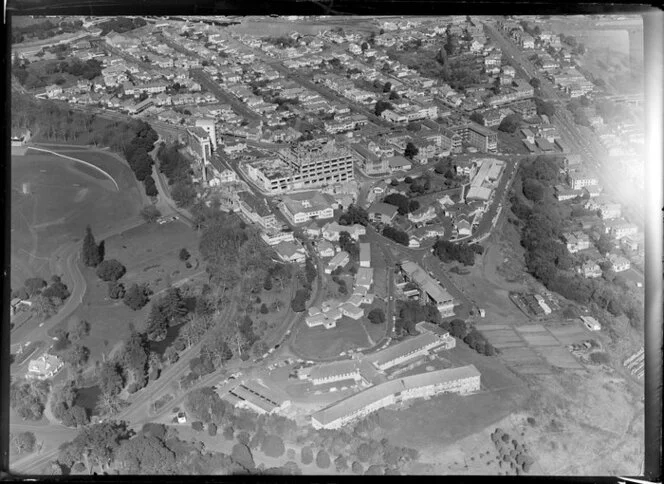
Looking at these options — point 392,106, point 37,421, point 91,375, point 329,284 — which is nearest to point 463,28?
point 392,106

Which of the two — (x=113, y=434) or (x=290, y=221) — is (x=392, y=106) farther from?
(x=113, y=434)

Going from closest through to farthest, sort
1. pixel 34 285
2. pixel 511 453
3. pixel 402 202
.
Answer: pixel 511 453 → pixel 34 285 → pixel 402 202

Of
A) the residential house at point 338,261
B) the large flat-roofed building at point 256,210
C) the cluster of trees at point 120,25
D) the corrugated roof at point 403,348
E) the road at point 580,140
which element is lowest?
the residential house at point 338,261

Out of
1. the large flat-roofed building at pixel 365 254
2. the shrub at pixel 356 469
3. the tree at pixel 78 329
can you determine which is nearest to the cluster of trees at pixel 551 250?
the large flat-roofed building at pixel 365 254

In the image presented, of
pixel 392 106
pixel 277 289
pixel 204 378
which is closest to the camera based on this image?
pixel 204 378

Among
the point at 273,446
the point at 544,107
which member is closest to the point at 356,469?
the point at 273,446

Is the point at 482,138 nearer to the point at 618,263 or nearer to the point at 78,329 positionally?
the point at 618,263

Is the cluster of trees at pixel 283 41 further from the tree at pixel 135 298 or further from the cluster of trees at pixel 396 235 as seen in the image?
the tree at pixel 135 298
